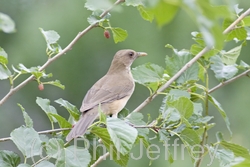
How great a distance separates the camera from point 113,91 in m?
4.38

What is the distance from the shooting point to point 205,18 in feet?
3.02

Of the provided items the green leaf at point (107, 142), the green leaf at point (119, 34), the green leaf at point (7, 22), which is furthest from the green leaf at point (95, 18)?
the green leaf at point (7, 22)

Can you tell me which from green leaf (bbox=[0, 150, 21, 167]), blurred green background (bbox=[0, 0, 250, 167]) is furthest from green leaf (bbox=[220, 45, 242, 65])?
blurred green background (bbox=[0, 0, 250, 167])

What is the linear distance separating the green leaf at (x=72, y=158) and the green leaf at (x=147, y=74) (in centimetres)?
84

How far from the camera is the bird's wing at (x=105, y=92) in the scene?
3847 mm

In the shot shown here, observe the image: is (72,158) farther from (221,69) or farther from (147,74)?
(221,69)

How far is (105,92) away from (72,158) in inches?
83.1

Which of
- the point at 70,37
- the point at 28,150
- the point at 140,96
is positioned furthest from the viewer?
the point at 140,96

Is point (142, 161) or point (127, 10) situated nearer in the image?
point (142, 161)

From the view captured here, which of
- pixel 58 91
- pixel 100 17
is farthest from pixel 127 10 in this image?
pixel 100 17

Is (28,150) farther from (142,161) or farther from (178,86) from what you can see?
(142,161)

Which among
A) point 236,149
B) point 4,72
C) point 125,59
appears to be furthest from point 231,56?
point 125,59

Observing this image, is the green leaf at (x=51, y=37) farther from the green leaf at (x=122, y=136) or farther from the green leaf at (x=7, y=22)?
the green leaf at (x=7, y=22)

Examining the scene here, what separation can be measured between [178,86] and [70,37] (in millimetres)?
7599
